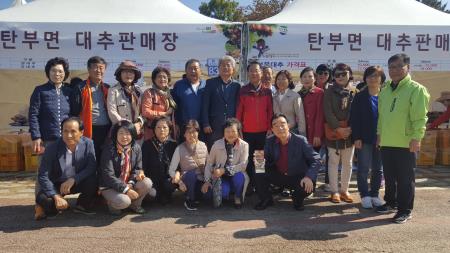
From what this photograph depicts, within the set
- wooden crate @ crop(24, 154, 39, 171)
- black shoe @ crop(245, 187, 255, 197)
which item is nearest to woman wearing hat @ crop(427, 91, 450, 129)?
black shoe @ crop(245, 187, 255, 197)

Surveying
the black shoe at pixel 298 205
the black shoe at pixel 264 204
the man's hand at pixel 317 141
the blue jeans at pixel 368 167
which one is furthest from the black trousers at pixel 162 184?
the blue jeans at pixel 368 167

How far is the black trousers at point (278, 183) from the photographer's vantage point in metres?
4.20

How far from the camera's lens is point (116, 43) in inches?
238

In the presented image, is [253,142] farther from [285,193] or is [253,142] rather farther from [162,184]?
[162,184]

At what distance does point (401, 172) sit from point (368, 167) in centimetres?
60

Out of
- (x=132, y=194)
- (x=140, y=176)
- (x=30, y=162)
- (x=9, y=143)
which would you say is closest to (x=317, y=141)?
(x=140, y=176)

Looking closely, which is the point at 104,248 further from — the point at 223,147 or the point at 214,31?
the point at 214,31

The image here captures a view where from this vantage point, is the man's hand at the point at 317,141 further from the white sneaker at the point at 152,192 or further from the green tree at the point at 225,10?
the green tree at the point at 225,10

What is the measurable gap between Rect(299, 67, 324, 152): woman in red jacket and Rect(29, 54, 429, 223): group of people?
1 cm

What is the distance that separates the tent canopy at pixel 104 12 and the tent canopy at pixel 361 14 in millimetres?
1342

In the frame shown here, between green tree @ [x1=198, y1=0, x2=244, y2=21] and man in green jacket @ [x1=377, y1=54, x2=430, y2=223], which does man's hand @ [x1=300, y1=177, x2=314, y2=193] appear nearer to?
man in green jacket @ [x1=377, y1=54, x2=430, y2=223]

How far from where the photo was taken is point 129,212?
412cm

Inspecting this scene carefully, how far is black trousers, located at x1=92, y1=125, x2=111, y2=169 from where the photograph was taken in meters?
4.42

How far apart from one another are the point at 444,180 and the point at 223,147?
350 centimetres
